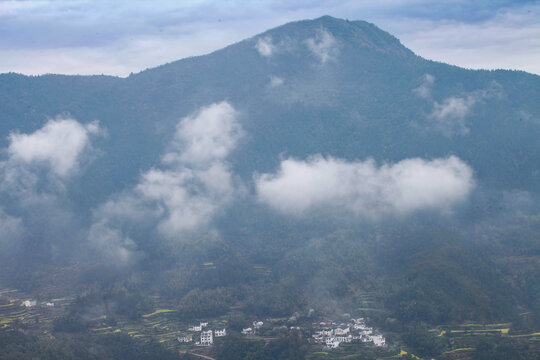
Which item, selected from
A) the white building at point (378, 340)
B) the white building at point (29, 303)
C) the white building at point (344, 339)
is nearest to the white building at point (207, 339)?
the white building at point (344, 339)

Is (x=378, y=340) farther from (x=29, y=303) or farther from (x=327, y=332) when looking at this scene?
(x=29, y=303)

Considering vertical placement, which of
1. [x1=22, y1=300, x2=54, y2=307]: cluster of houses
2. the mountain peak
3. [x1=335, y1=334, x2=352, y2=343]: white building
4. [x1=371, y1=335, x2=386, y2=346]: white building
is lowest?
[x1=371, y1=335, x2=386, y2=346]: white building

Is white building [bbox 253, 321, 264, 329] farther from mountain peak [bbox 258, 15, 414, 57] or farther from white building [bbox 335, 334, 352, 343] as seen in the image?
mountain peak [bbox 258, 15, 414, 57]

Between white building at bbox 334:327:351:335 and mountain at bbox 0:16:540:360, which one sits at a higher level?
mountain at bbox 0:16:540:360

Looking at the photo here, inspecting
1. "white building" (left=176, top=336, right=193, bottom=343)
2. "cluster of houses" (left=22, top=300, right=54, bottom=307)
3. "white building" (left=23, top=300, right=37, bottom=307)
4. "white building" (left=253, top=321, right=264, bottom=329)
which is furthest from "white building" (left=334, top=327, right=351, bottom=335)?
"white building" (left=23, top=300, right=37, bottom=307)

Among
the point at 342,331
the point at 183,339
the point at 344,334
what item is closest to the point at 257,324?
the point at 183,339

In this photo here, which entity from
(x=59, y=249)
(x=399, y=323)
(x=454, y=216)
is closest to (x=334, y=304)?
(x=399, y=323)
